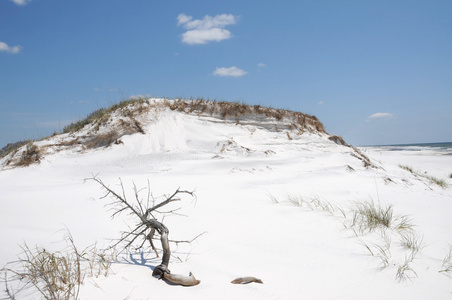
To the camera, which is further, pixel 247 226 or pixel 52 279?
pixel 247 226

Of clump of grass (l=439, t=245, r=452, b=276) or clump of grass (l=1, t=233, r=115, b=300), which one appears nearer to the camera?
clump of grass (l=1, t=233, r=115, b=300)

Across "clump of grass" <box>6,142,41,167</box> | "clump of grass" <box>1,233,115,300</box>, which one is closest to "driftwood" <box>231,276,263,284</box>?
"clump of grass" <box>1,233,115,300</box>

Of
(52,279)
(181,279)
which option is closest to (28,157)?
(52,279)

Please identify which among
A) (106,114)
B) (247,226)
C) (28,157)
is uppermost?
(106,114)

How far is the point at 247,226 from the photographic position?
2861 mm

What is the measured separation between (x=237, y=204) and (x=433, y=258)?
2131mm

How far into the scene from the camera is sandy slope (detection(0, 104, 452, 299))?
175 cm

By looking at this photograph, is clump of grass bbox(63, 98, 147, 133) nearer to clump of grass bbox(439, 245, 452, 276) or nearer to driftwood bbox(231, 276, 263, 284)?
driftwood bbox(231, 276, 263, 284)

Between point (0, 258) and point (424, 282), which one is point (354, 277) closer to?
point (424, 282)

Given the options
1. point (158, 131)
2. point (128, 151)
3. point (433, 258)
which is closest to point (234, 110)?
point (158, 131)

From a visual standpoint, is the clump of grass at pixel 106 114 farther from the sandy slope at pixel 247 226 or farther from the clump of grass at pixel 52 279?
the clump of grass at pixel 52 279

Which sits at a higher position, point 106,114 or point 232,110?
point 232,110

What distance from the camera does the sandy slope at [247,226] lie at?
1754mm

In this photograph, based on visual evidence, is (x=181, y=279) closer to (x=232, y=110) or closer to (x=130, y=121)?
(x=130, y=121)
